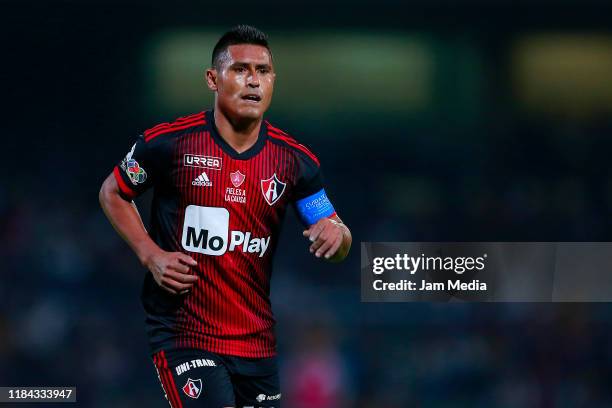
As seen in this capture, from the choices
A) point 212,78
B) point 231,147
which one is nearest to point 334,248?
point 231,147

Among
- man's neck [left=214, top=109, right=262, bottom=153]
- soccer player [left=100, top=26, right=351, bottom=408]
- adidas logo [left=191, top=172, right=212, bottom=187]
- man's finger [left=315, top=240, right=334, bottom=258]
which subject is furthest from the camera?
man's neck [left=214, top=109, right=262, bottom=153]

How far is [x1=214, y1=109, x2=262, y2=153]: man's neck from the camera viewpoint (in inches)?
170

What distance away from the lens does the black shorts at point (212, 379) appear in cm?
401

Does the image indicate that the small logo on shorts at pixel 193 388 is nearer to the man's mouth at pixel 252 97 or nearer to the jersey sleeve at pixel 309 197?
the jersey sleeve at pixel 309 197

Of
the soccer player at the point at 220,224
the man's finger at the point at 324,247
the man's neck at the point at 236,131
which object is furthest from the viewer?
the man's neck at the point at 236,131

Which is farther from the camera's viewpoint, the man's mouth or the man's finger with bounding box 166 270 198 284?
the man's mouth

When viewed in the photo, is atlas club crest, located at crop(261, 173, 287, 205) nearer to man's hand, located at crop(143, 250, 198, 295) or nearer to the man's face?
the man's face

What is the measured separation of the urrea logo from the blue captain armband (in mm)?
291

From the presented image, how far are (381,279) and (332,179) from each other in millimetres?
892

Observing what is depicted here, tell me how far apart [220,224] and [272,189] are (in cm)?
29

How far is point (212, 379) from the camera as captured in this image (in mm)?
4023

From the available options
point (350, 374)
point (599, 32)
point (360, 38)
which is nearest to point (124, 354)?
point (350, 374)

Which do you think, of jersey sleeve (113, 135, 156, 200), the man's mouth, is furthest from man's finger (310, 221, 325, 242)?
jersey sleeve (113, 135, 156, 200)

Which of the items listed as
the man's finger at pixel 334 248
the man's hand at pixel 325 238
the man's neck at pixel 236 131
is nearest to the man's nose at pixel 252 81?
the man's neck at pixel 236 131
